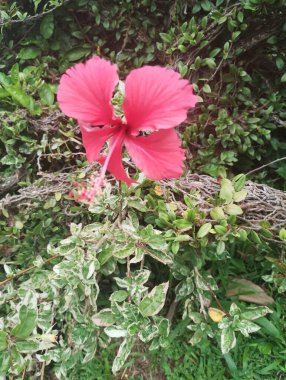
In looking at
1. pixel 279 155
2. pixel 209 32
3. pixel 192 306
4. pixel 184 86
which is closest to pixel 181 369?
pixel 192 306

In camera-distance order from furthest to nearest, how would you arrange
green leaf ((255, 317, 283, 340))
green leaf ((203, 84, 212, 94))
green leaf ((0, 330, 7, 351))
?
green leaf ((203, 84, 212, 94))
green leaf ((255, 317, 283, 340))
green leaf ((0, 330, 7, 351))

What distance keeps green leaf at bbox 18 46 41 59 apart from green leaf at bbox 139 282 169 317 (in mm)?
1132

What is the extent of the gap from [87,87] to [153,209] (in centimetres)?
59

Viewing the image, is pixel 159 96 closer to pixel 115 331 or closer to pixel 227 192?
pixel 227 192

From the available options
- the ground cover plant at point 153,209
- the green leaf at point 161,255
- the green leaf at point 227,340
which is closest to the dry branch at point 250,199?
the ground cover plant at point 153,209

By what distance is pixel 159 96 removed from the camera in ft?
2.66

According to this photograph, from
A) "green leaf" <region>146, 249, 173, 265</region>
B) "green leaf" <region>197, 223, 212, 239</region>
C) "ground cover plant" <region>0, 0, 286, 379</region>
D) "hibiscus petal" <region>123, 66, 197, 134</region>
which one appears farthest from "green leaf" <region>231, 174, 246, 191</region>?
"hibiscus petal" <region>123, 66, 197, 134</region>

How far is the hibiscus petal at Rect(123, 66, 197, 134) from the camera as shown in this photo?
0.79m

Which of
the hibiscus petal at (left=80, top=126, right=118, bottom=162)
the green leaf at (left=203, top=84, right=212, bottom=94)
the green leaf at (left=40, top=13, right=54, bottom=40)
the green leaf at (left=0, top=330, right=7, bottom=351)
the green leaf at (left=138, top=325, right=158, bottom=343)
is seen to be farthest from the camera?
the green leaf at (left=40, top=13, right=54, bottom=40)

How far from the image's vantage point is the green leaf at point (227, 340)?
1.20 metres

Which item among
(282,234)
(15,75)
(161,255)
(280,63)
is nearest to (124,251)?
(161,255)

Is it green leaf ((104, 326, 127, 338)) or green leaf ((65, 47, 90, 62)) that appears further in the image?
green leaf ((65, 47, 90, 62))

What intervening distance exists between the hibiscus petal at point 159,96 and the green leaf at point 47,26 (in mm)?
1071

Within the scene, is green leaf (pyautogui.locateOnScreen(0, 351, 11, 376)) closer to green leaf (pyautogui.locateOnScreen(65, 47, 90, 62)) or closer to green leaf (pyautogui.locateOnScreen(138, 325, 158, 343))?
green leaf (pyautogui.locateOnScreen(138, 325, 158, 343))
